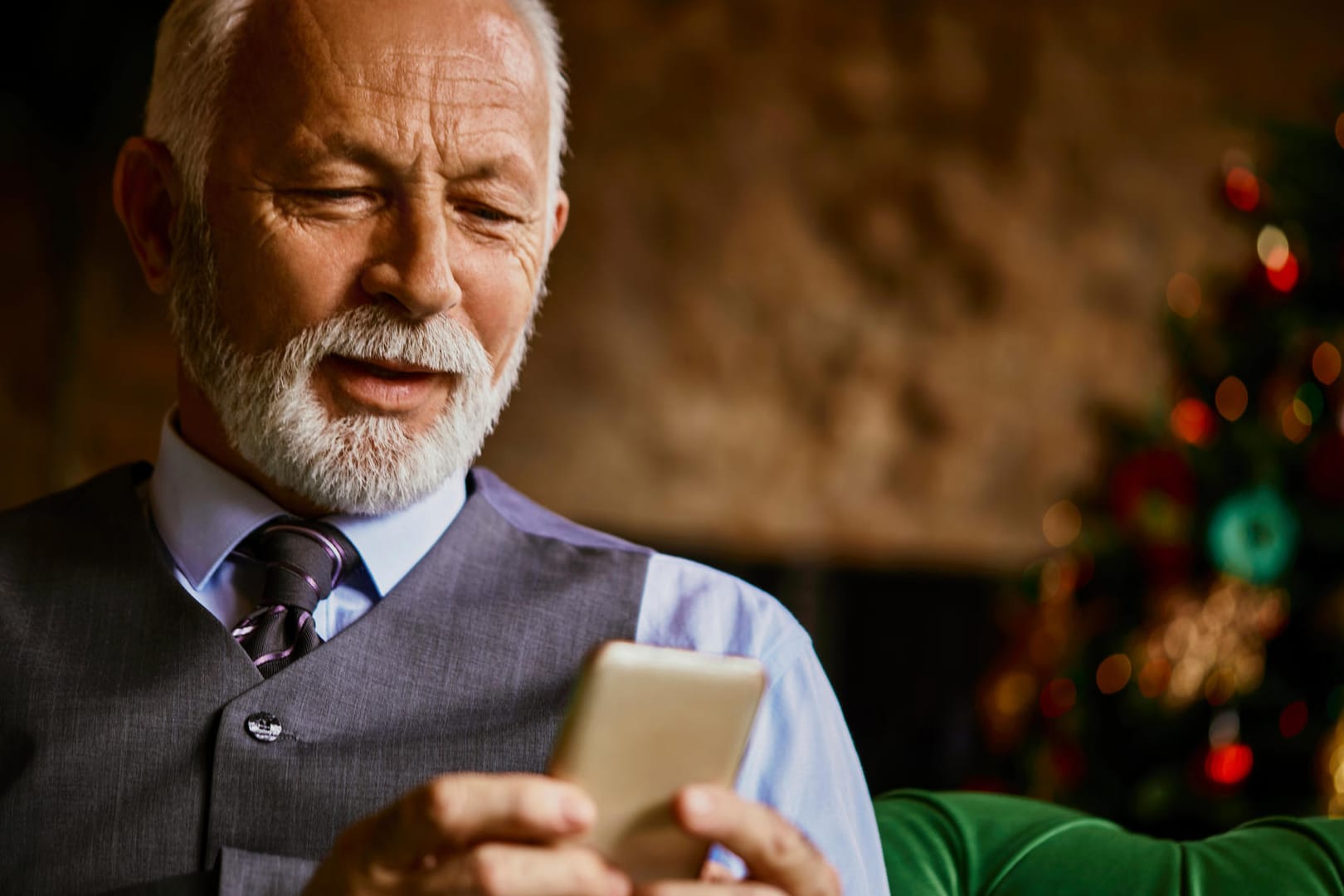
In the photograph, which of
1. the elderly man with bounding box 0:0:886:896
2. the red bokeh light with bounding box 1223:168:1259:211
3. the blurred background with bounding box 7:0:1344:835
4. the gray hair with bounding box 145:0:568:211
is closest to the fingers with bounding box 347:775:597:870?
the elderly man with bounding box 0:0:886:896

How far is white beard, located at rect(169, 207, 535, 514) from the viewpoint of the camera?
3.87 ft

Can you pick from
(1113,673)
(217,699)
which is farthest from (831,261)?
(217,699)

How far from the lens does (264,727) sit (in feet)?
3.49

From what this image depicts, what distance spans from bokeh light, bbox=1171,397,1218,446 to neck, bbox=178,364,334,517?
1.50 m

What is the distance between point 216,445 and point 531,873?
0.72 metres

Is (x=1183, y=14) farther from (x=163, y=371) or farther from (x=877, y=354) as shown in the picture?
(x=163, y=371)

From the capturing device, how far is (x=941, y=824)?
117 centimetres

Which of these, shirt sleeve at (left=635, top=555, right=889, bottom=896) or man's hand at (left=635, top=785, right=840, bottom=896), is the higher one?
man's hand at (left=635, top=785, right=840, bottom=896)

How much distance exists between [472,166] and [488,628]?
1.32 feet

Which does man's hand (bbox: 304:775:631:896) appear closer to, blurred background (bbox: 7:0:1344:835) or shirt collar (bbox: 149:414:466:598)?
shirt collar (bbox: 149:414:466:598)

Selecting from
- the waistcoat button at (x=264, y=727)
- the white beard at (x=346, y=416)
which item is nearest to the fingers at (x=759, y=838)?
the waistcoat button at (x=264, y=727)

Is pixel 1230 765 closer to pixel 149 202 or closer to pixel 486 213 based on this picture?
pixel 486 213

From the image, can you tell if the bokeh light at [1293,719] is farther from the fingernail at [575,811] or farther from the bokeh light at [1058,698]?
the fingernail at [575,811]

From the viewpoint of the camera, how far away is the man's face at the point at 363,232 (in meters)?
1.18
